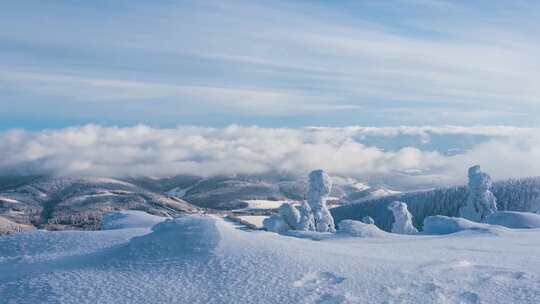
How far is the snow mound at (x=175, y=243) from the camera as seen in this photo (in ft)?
69.9

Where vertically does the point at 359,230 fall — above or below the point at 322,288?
above

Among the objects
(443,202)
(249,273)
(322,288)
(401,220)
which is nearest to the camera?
(322,288)

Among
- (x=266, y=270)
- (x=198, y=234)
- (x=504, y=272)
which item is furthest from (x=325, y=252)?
(x=504, y=272)

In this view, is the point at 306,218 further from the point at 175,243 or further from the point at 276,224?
the point at 175,243

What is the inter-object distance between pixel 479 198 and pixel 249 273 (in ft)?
200

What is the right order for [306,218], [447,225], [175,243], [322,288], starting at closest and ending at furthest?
1. [322,288]
2. [175,243]
3. [447,225]
4. [306,218]

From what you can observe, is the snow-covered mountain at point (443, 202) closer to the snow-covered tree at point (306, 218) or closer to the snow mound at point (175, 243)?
the snow-covered tree at point (306, 218)

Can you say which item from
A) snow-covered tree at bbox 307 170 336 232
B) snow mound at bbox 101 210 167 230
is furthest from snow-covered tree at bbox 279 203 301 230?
snow mound at bbox 101 210 167 230

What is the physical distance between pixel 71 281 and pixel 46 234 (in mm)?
11558

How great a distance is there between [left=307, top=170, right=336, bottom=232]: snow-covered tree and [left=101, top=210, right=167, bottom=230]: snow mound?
88.6 ft

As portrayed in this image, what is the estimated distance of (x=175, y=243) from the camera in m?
22.2

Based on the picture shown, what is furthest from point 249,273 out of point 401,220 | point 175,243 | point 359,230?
point 401,220

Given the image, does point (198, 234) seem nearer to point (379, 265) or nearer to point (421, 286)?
point (379, 265)

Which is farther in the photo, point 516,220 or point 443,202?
point 443,202
